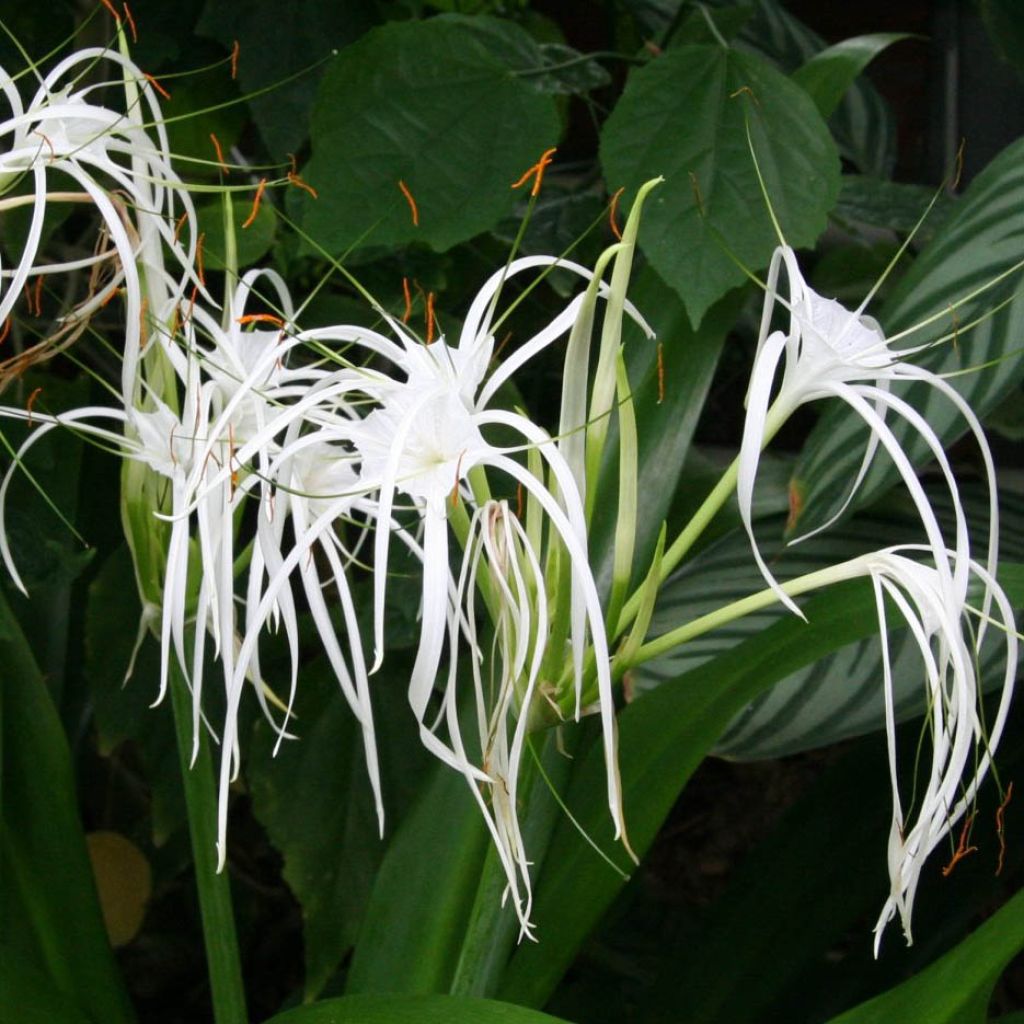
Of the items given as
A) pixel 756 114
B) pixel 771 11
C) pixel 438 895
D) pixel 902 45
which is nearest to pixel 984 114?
pixel 902 45

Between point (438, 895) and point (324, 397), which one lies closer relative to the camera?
point (324, 397)

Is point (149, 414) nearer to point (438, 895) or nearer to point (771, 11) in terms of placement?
point (438, 895)

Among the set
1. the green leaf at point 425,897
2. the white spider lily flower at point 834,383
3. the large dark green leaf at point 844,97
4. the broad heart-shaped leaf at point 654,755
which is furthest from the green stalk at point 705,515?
the large dark green leaf at point 844,97

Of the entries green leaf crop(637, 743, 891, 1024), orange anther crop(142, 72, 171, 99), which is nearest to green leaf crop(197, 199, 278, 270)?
orange anther crop(142, 72, 171, 99)

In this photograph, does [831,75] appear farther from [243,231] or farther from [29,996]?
[29,996]

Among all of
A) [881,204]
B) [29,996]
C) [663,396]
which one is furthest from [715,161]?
[29,996]

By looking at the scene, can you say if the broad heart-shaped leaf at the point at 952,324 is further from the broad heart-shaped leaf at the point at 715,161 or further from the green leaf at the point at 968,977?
the green leaf at the point at 968,977
